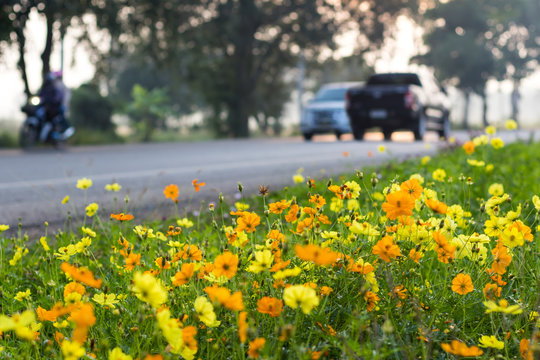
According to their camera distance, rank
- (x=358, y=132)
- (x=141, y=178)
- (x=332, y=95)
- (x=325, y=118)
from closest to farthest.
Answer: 1. (x=141, y=178)
2. (x=358, y=132)
3. (x=325, y=118)
4. (x=332, y=95)

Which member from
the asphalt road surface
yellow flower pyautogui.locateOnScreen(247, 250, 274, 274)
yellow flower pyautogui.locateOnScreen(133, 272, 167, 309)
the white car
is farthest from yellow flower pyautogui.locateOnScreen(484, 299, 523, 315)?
the white car

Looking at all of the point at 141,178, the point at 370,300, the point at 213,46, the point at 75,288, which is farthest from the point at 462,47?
the point at 75,288

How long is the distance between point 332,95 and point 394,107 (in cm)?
338

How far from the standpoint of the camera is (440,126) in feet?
57.4

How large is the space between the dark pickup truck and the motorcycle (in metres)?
7.44

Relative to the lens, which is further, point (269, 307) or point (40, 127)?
point (40, 127)

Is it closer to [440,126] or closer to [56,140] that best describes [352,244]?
[56,140]

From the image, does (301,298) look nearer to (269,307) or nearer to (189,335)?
(269,307)

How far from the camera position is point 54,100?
12.6 m

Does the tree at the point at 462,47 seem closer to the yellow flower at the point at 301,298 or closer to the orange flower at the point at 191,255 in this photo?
the orange flower at the point at 191,255

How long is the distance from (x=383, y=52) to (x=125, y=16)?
12009mm

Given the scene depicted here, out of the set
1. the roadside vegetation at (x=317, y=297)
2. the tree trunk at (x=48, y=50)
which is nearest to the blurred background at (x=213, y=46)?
the tree trunk at (x=48, y=50)

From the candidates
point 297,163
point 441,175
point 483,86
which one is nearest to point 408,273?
point 441,175

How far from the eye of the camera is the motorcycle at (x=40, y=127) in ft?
41.4
